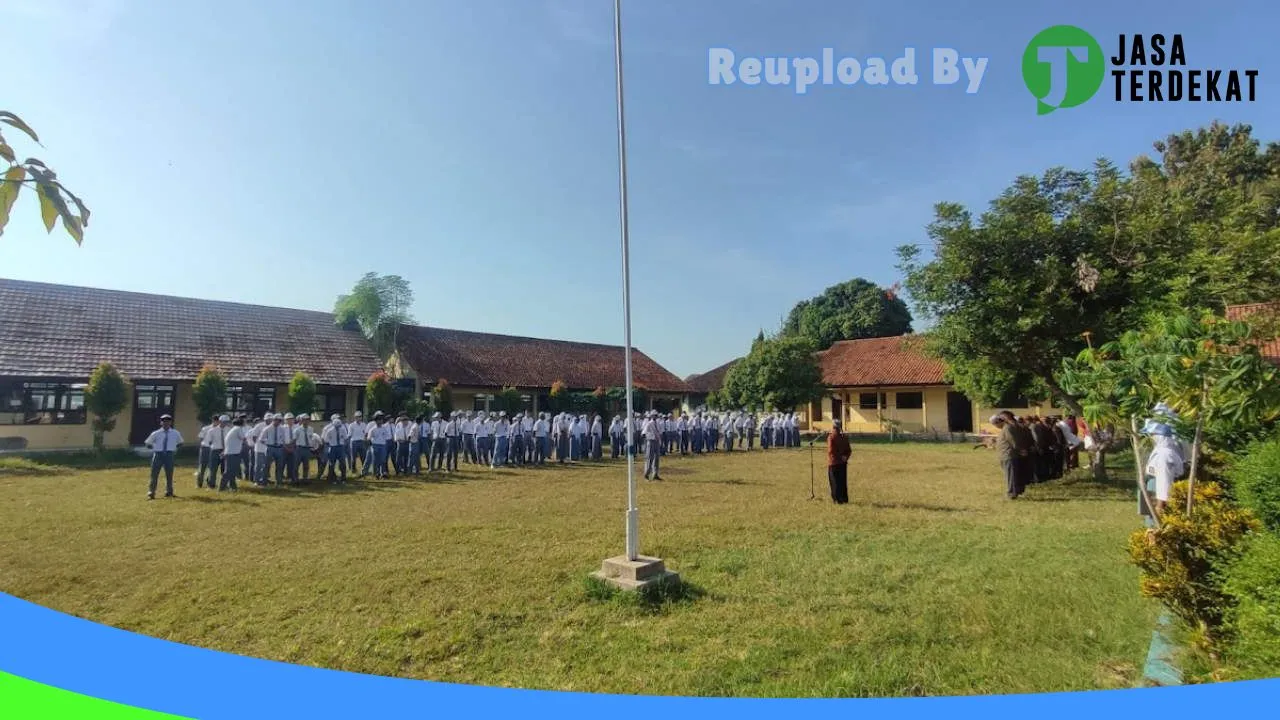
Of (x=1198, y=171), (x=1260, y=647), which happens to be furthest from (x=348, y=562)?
(x=1198, y=171)

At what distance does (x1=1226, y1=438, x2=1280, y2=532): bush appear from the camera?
3.72m

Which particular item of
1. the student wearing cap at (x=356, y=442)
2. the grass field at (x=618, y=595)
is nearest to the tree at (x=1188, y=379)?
the grass field at (x=618, y=595)

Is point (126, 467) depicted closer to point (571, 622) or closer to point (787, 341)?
point (571, 622)

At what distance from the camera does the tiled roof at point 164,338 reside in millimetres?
17094

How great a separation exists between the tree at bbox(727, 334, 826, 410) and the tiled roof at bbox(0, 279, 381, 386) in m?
15.1

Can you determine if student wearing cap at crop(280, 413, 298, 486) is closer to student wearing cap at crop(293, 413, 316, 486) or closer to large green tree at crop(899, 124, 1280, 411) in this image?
student wearing cap at crop(293, 413, 316, 486)

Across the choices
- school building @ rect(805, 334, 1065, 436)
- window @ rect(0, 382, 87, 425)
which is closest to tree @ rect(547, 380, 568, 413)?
school building @ rect(805, 334, 1065, 436)

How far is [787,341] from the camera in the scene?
89.3ft

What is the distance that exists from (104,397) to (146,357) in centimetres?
267

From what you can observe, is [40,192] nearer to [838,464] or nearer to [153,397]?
[838,464]

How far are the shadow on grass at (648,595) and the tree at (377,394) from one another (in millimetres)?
17539

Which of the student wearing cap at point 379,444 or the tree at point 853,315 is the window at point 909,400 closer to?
the tree at point 853,315

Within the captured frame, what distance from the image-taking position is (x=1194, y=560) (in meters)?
3.82

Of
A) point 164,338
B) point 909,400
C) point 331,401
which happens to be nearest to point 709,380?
point 909,400
